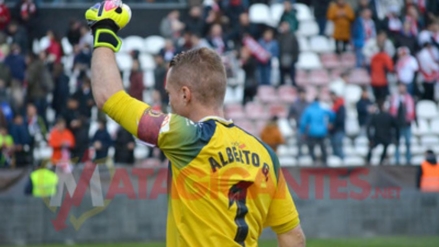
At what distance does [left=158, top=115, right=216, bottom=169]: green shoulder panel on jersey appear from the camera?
4480 mm

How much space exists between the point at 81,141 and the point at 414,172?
6649 mm

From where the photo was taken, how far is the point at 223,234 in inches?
180

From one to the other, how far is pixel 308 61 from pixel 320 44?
0.82 m

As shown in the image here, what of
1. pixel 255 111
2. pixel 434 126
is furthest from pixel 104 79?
pixel 434 126

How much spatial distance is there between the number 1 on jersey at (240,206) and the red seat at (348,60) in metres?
20.8

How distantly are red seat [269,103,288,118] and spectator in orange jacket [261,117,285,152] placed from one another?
6.99ft

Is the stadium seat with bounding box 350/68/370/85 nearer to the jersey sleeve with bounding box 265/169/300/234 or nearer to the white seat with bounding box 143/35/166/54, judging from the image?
the white seat with bounding box 143/35/166/54

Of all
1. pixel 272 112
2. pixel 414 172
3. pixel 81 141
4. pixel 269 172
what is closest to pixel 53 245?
pixel 81 141

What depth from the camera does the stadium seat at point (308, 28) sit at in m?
26.1

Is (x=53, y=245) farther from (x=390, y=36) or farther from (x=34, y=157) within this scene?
(x=390, y=36)

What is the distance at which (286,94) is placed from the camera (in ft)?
77.9

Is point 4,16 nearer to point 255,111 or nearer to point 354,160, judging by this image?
point 255,111

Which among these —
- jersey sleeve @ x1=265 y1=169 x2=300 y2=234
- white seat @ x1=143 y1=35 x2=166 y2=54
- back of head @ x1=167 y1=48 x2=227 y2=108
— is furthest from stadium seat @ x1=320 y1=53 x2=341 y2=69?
back of head @ x1=167 y1=48 x2=227 y2=108

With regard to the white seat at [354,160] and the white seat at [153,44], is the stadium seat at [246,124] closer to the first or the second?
the white seat at [354,160]
